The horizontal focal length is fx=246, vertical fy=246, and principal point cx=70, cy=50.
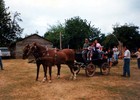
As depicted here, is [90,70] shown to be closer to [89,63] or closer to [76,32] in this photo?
[89,63]

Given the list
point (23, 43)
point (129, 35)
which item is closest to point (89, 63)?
point (23, 43)

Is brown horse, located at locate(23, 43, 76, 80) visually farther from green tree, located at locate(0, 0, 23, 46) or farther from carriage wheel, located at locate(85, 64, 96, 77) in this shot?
green tree, located at locate(0, 0, 23, 46)

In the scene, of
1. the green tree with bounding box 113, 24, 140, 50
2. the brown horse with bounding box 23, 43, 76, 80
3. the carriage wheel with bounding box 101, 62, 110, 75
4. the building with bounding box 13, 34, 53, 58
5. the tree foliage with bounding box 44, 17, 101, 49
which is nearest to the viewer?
the brown horse with bounding box 23, 43, 76, 80

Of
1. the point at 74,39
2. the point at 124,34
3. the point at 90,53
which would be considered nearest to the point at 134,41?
the point at 124,34

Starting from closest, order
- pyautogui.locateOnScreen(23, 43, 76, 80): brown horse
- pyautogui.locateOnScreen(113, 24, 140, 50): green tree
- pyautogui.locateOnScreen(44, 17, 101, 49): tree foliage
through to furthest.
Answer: pyautogui.locateOnScreen(23, 43, 76, 80): brown horse < pyautogui.locateOnScreen(113, 24, 140, 50): green tree < pyautogui.locateOnScreen(44, 17, 101, 49): tree foliage

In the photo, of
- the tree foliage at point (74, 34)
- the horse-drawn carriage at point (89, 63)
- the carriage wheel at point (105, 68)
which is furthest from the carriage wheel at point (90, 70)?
the tree foliage at point (74, 34)

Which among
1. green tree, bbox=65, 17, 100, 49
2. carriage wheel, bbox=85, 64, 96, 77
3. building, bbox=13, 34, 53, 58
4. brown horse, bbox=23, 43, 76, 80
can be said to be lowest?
carriage wheel, bbox=85, 64, 96, 77

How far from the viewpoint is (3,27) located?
51250 mm

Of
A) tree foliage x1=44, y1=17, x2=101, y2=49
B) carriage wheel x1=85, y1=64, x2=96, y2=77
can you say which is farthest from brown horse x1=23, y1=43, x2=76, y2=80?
tree foliage x1=44, y1=17, x2=101, y2=49

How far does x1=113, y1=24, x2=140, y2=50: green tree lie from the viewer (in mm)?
50469

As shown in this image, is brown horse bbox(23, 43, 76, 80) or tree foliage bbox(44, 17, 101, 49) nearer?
brown horse bbox(23, 43, 76, 80)

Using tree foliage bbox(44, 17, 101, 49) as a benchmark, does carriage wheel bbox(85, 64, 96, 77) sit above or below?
below

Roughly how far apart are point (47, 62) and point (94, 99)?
481 centimetres

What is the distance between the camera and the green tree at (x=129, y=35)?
1987 inches
